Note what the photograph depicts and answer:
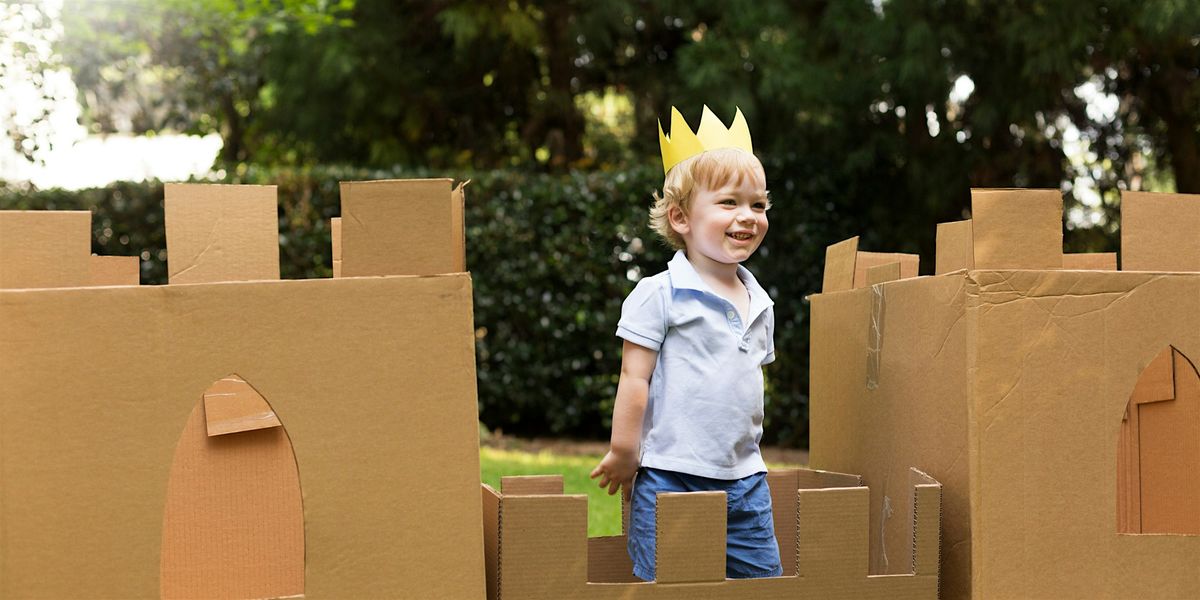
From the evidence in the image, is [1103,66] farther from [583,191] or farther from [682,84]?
[583,191]

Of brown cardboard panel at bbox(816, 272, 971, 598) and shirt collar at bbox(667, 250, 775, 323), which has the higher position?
shirt collar at bbox(667, 250, 775, 323)

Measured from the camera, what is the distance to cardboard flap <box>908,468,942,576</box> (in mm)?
1592

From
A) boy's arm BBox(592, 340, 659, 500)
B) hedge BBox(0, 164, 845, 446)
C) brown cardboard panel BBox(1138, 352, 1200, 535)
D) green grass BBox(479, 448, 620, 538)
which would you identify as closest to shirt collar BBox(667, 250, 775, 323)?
boy's arm BBox(592, 340, 659, 500)

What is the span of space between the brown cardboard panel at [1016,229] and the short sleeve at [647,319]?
0.56 m

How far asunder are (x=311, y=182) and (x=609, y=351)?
2.00 meters

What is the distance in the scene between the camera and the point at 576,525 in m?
1.53

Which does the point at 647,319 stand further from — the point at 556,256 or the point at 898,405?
the point at 556,256

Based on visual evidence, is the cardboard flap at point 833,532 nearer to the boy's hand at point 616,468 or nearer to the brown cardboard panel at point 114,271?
the boy's hand at point 616,468

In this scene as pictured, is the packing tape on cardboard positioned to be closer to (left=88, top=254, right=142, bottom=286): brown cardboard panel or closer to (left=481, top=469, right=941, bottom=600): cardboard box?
(left=481, top=469, right=941, bottom=600): cardboard box

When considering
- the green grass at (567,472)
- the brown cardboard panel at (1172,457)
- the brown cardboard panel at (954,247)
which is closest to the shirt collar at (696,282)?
the brown cardboard panel at (954,247)

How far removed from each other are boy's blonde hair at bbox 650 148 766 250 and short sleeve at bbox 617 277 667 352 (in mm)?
197

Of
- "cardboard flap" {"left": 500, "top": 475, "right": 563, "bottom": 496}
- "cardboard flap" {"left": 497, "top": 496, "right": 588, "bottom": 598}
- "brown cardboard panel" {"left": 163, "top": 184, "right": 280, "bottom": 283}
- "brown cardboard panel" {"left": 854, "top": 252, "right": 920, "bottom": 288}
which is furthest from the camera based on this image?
"brown cardboard panel" {"left": 854, "top": 252, "right": 920, "bottom": 288}

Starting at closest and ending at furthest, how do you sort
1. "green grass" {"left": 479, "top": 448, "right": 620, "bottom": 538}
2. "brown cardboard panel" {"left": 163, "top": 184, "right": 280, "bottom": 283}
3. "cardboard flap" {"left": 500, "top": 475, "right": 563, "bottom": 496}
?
"brown cardboard panel" {"left": 163, "top": 184, "right": 280, "bottom": 283} < "cardboard flap" {"left": 500, "top": 475, "right": 563, "bottom": 496} < "green grass" {"left": 479, "top": 448, "right": 620, "bottom": 538}

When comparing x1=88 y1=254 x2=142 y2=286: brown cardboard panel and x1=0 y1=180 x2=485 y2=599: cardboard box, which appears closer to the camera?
x1=0 y1=180 x2=485 y2=599: cardboard box
